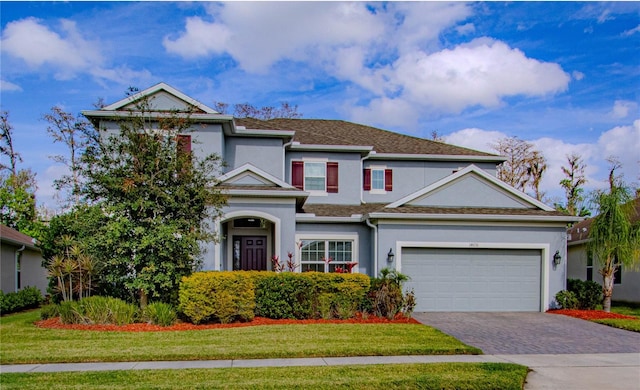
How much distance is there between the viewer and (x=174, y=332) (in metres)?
11.7

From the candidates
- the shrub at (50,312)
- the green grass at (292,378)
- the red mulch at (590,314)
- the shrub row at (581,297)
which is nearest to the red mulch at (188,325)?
the shrub at (50,312)

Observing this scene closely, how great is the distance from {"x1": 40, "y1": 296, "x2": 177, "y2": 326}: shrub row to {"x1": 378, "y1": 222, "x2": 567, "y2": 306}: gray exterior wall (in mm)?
7248

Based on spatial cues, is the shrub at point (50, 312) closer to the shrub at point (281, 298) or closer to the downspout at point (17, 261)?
the shrub at point (281, 298)

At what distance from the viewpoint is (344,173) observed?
2075cm

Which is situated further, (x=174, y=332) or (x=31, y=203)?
(x=31, y=203)

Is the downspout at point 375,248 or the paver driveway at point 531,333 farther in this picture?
the downspout at point 375,248

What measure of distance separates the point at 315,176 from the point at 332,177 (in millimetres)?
706

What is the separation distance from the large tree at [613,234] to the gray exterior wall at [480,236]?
146 centimetres

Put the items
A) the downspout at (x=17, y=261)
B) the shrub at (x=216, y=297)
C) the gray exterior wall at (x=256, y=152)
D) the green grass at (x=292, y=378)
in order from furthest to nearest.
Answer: the downspout at (x=17, y=261)
the gray exterior wall at (x=256, y=152)
the shrub at (x=216, y=297)
the green grass at (x=292, y=378)

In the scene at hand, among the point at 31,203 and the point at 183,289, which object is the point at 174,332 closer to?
the point at 183,289

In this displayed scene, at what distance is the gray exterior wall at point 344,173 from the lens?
20531mm

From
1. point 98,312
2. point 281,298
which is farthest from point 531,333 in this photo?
point 98,312

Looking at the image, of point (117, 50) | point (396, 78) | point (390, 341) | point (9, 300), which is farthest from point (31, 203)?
point (390, 341)

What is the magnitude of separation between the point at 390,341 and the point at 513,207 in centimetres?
923
